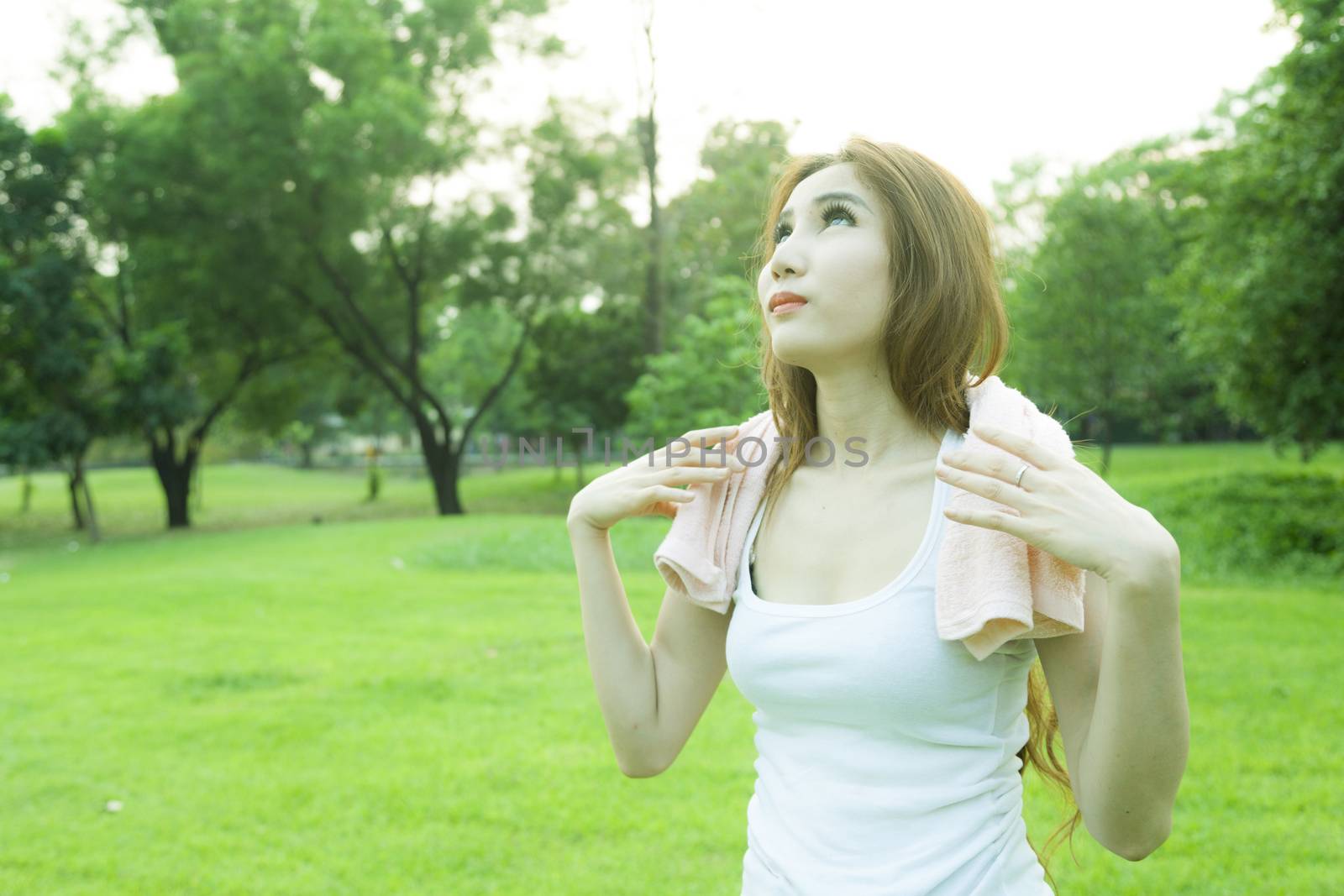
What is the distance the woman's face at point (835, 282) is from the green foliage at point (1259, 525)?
9.88m

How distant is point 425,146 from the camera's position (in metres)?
18.2

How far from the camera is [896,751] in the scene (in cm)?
141

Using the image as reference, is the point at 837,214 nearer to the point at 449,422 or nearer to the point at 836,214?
the point at 836,214

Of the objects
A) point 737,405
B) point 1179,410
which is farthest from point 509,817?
point 1179,410

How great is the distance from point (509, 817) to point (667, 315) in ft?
59.7

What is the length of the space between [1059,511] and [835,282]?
47cm

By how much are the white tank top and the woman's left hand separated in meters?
0.17

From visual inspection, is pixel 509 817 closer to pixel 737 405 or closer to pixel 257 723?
pixel 257 723

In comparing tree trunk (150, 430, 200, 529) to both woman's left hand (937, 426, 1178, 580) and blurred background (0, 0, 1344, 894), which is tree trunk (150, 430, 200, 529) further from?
woman's left hand (937, 426, 1178, 580)

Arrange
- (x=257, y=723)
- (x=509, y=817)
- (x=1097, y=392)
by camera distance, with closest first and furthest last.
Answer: (x=509, y=817), (x=257, y=723), (x=1097, y=392)

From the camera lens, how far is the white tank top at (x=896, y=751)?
4.50 feet

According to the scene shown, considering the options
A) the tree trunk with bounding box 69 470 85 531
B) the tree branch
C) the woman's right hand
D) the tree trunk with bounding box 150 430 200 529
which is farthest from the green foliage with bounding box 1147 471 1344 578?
the tree trunk with bounding box 69 470 85 531

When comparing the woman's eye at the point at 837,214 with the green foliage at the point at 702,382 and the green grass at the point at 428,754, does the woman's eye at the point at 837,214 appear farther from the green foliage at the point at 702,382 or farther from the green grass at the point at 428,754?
the green foliage at the point at 702,382

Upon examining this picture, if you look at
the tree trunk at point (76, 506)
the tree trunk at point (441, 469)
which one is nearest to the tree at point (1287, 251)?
the tree trunk at point (441, 469)
